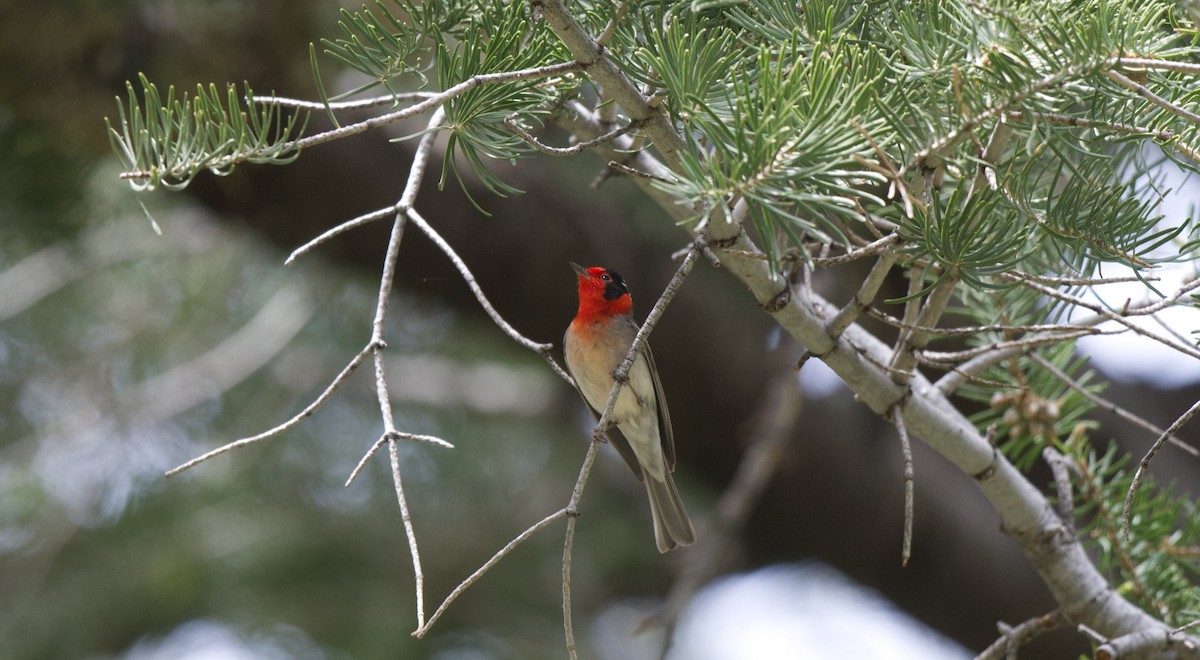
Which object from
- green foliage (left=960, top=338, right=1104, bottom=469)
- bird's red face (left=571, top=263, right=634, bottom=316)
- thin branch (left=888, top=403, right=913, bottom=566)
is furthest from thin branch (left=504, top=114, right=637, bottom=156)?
bird's red face (left=571, top=263, right=634, bottom=316)

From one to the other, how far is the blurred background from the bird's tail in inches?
15.7

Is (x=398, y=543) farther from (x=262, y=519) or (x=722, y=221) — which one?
(x=722, y=221)

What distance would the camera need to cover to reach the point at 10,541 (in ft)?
16.1

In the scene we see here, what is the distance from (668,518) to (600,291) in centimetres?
75

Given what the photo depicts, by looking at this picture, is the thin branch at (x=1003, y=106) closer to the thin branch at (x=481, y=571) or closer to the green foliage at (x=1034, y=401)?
the thin branch at (x=481, y=571)

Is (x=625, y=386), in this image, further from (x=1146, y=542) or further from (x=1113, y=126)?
(x=1113, y=126)

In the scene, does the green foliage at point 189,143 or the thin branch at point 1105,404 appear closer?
the green foliage at point 189,143

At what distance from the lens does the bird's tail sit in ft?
9.89

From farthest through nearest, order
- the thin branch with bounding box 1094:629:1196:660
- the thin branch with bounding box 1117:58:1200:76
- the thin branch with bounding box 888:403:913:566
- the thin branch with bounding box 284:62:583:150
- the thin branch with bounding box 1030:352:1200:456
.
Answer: the thin branch with bounding box 1094:629:1196:660
the thin branch with bounding box 1030:352:1200:456
the thin branch with bounding box 888:403:913:566
the thin branch with bounding box 284:62:583:150
the thin branch with bounding box 1117:58:1200:76

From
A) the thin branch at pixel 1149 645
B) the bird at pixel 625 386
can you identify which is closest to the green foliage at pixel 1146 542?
the thin branch at pixel 1149 645

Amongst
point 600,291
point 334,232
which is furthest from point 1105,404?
point 600,291

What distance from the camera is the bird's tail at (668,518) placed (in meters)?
3.01

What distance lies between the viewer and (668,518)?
319 cm

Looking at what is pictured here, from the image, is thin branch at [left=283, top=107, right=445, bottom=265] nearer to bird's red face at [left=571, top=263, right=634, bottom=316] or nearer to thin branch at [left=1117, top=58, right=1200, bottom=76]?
thin branch at [left=1117, top=58, right=1200, bottom=76]
